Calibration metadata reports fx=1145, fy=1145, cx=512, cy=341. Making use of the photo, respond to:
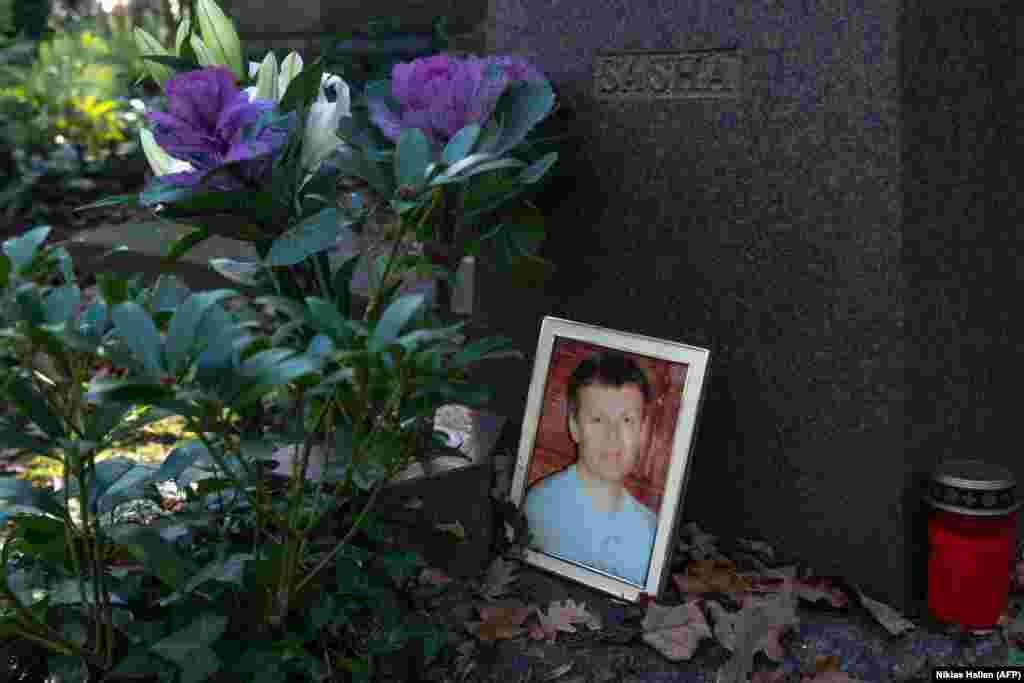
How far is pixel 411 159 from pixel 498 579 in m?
0.92

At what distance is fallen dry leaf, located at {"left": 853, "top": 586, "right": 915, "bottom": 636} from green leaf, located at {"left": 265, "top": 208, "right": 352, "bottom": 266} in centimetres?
120

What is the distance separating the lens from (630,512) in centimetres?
228

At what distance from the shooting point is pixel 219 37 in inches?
84.3

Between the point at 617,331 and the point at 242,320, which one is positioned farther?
the point at 617,331

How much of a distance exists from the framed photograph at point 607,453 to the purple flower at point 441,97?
538mm

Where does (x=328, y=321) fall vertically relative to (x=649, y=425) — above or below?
above

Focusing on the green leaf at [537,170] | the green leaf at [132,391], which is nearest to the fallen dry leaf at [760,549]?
the green leaf at [537,170]

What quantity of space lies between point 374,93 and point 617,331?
68 centimetres

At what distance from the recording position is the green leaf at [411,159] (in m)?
1.80

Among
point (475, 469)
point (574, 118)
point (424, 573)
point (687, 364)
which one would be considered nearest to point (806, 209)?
point (687, 364)

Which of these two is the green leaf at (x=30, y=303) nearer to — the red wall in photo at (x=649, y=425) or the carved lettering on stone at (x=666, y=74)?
the red wall in photo at (x=649, y=425)

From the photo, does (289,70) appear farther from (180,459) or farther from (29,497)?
(29,497)

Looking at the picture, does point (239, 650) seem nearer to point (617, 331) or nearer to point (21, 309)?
point (21, 309)

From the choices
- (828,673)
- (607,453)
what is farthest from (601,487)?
(828,673)
